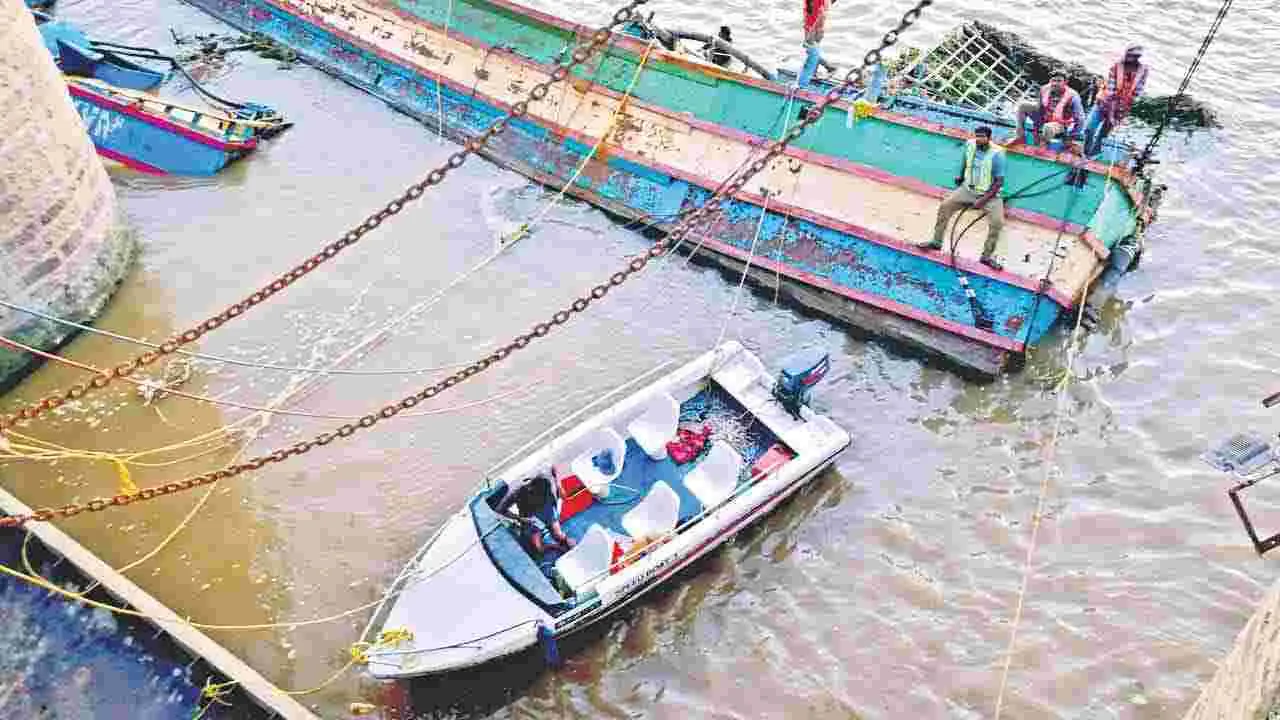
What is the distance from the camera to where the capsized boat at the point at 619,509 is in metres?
8.42

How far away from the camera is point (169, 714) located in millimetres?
7930

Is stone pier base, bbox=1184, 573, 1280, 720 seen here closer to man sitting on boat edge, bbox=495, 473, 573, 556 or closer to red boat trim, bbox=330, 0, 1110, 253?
man sitting on boat edge, bbox=495, 473, 573, 556

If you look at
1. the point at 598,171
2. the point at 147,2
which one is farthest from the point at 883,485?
the point at 147,2

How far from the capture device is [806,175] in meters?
12.4

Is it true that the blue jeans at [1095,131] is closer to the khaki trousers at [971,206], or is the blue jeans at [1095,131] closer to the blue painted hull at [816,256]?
the khaki trousers at [971,206]

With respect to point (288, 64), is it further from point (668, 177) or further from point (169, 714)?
point (169, 714)

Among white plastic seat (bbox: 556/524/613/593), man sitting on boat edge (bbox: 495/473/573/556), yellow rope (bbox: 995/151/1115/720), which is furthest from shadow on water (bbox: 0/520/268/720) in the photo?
yellow rope (bbox: 995/151/1115/720)

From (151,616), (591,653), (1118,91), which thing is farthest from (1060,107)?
(151,616)

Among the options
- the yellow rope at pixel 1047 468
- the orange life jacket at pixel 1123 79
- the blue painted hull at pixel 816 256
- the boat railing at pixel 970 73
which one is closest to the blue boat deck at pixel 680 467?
the blue painted hull at pixel 816 256

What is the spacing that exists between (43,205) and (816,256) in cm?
971

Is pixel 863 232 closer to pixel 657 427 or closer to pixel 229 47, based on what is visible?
pixel 657 427

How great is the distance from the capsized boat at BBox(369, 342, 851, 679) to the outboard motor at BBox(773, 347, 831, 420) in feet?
0.06

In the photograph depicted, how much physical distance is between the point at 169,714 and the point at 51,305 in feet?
20.3

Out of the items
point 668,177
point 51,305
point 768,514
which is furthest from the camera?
point 668,177
